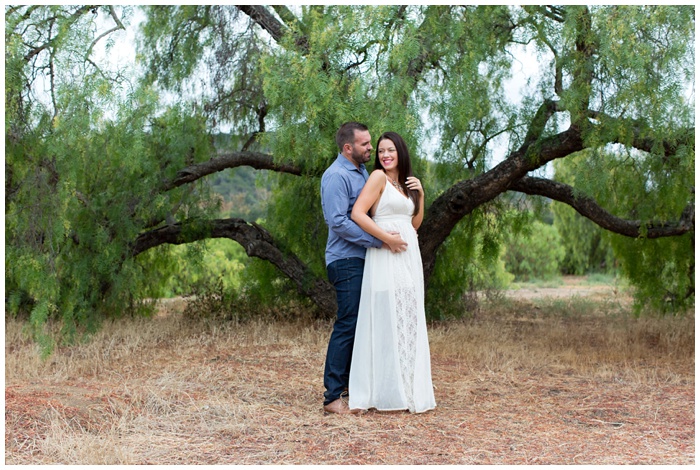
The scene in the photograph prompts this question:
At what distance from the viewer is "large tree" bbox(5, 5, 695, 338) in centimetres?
602

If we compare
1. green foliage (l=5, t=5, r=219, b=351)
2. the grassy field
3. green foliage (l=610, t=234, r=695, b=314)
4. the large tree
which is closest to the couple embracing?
the grassy field

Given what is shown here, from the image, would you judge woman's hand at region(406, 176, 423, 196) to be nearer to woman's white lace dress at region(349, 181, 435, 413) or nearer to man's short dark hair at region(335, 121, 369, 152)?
woman's white lace dress at region(349, 181, 435, 413)

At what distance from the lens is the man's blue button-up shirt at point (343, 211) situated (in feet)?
15.3

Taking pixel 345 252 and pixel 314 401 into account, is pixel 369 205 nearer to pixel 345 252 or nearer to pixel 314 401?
pixel 345 252

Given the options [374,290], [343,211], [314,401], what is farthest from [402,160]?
[314,401]

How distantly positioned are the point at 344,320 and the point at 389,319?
27 centimetres

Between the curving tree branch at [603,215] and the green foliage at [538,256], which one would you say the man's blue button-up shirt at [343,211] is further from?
the green foliage at [538,256]

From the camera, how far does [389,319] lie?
475cm

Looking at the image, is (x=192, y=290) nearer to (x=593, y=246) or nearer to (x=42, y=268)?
(x=42, y=268)

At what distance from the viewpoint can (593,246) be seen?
2030 centimetres

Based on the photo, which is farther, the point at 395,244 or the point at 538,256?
the point at 538,256

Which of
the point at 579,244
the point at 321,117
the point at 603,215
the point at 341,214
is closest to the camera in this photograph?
the point at 341,214

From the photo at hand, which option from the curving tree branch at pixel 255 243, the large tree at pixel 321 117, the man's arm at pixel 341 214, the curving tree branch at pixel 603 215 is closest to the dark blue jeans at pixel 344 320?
the man's arm at pixel 341 214

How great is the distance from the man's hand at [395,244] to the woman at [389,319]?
38 mm
